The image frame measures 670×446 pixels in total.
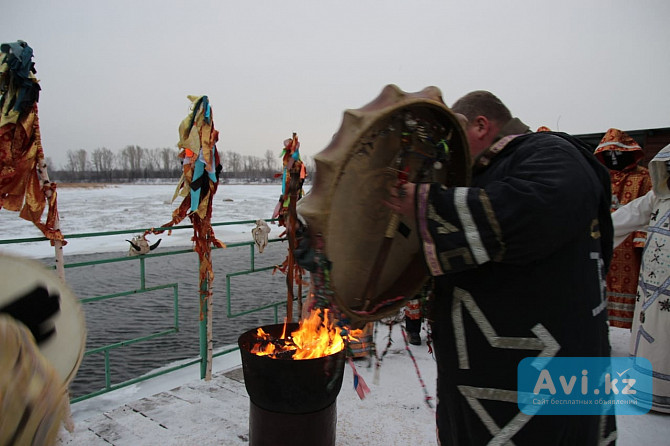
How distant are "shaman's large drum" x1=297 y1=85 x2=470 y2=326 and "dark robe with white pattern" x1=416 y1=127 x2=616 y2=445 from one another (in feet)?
0.54

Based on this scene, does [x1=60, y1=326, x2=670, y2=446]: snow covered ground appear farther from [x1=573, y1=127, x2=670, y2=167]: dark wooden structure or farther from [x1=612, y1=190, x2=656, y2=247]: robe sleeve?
[x1=573, y1=127, x2=670, y2=167]: dark wooden structure

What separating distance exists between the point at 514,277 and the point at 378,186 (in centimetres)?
59

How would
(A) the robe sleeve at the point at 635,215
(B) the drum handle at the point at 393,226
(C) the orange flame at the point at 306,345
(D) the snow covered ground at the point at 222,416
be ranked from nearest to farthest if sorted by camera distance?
(B) the drum handle at the point at 393,226 → (C) the orange flame at the point at 306,345 → (D) the snow covered ground at the point at 222,416 → (A) the robe sleeve at the point at 635,215

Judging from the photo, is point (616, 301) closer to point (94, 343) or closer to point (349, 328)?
point (349, 328)

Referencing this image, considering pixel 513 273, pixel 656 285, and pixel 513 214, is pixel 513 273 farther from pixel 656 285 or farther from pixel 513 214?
pixel 656 285

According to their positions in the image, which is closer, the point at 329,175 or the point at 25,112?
the point at 329,175

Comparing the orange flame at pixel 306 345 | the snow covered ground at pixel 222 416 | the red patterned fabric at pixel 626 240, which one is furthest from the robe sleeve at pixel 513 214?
the red patterned fabric at pixel 626 240

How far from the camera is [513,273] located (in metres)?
1.48

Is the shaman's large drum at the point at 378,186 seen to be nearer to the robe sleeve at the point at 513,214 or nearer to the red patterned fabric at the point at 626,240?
the robe sleeve at the point at 513,214

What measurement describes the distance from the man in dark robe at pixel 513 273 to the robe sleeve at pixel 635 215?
2.56 m

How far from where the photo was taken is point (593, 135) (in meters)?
8.34

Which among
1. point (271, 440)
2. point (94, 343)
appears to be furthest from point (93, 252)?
point (271, 440)

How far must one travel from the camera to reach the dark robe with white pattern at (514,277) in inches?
52.7

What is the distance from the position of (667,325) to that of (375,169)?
3.17 metres
